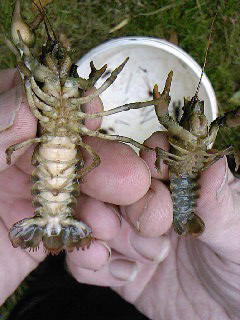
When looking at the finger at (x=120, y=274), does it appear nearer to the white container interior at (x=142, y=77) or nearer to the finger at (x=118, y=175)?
the finger at (x=118, y=175)

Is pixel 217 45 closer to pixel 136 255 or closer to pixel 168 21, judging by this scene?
pixel 168 21

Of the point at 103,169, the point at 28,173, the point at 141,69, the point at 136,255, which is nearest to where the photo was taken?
the point at 103,169

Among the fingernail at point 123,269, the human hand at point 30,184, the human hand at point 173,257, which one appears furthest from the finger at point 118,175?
the fingernail at point 123,269

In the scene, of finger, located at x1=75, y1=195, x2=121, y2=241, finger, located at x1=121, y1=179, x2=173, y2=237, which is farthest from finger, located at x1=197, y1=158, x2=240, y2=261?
finger, located at x1=75, y1=195, x2=121, y2=241

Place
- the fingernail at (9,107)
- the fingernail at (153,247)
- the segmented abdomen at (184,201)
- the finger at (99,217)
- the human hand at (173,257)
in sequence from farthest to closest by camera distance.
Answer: the fingernail at (153,247) < the finger at (99,217) < the segmented abdomen at (184,201) < the human hand at (173,257) < the fingernail at (9,107)

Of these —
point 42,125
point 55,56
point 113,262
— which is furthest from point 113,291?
point 55,56

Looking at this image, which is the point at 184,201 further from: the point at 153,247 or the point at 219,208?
the point at 153,247
